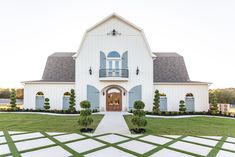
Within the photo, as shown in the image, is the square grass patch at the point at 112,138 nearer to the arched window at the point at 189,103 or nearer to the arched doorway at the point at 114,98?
the arched doorway at the point at 114,98

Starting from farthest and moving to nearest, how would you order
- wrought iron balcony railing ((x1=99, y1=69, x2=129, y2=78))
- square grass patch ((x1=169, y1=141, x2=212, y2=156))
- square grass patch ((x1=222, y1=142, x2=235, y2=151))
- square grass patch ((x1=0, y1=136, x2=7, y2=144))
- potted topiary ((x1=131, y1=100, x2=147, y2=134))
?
wrought iron balcony railing ((x1=99, y1=69, x2=129, y2=78)) < potted topiary ((x1=131, y1=100, x2=147, y2=134)) < square grass patch ((x1=0, y1=136, x2=7, y2=144)) < square grass patch ((x1=222, y1=142, x2=235, y2=151)) < square grass patch ((x1=169, y1=141, x2=212, y2=156))

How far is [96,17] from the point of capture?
15.9m

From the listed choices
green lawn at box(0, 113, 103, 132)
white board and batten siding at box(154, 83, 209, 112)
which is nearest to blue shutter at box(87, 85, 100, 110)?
green lawn at box(0, 113, 103, 132)

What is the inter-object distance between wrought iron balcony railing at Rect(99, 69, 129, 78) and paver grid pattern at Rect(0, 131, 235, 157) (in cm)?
861

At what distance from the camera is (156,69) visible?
698 inches

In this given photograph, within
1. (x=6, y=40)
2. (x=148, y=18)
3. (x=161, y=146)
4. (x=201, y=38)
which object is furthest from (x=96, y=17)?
(x=161, y=146)

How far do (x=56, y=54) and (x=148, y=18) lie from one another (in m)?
11.2

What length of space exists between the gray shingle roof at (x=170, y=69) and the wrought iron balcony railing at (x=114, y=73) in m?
3.31

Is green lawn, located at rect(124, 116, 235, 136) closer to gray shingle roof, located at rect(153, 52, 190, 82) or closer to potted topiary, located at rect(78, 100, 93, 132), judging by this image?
potted topiary, located at rect(78, 100, 93, 132)

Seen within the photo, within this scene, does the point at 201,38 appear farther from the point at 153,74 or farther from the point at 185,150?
the point at 185,150

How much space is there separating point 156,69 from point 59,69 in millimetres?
10313

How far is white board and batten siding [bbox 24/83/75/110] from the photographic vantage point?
16.3m

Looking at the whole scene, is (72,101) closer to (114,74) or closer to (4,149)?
(114,74)

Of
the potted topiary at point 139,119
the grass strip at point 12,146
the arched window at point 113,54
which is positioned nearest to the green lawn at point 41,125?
the grass strip at point 12,146
